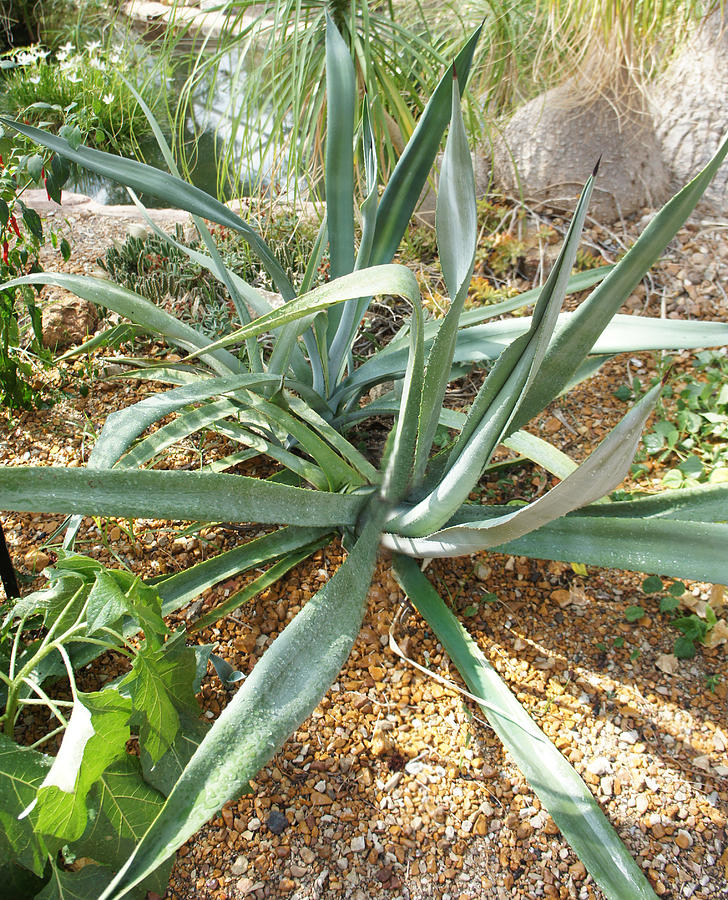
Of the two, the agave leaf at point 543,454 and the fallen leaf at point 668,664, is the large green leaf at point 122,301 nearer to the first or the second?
the agave leaf at point 543,454

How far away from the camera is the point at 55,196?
1.44 m

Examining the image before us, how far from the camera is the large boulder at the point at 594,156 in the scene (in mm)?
2449

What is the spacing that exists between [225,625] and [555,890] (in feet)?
2.31

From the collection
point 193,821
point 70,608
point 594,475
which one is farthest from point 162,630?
point 594,475

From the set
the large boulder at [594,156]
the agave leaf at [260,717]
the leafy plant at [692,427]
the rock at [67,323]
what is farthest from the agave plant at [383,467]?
the large boulder at [594,156]

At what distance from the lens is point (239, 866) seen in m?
1.00

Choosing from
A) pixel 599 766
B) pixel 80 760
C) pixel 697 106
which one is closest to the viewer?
pixel 80 760

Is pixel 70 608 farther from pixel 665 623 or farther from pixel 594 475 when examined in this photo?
pixel 665 623

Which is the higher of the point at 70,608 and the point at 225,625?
the point at 70,608

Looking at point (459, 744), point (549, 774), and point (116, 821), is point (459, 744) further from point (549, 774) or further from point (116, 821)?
point (116, 821)

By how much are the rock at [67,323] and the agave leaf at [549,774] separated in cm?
142

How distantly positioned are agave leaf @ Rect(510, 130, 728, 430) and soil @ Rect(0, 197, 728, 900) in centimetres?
46

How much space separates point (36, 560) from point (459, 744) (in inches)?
36.4

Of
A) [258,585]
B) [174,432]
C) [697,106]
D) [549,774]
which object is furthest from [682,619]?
[697,106]
